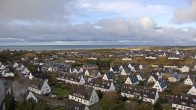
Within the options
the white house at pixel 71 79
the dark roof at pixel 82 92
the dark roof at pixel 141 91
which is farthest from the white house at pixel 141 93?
the white house at pixel 71 79

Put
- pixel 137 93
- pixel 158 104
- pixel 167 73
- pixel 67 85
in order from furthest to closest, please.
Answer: pixel 167 73, pixel 67 85, pixel 137 93, pixel 158 104

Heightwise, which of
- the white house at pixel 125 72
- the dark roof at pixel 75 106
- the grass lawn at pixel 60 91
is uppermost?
the dark roof at pixel 75 106

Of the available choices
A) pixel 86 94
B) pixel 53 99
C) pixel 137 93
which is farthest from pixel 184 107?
pixel 53 99

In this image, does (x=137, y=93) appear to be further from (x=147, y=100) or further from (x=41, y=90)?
(x=41, y=90)

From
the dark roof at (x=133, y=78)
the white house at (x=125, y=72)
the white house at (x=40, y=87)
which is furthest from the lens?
the white house at (x=125, y=72)

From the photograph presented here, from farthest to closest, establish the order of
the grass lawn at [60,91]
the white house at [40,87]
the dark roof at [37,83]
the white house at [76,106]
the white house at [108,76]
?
the white house at [108,76], the dark roof at [37,83], the white house at [40,87], the grass lawn at [60,91], the white house at [76,106]

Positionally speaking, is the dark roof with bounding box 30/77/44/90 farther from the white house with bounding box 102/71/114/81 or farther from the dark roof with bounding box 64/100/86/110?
the white house with bounding box 102/71/114/81

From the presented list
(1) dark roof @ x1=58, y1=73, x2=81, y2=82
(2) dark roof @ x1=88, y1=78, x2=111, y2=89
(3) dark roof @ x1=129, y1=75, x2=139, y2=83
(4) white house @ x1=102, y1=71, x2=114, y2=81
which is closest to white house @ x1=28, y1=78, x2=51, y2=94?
(2) dark roof @ x1=88, y1=78, x2=111, y2=89

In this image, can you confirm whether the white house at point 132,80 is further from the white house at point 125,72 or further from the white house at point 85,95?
the white house at point 85,95
